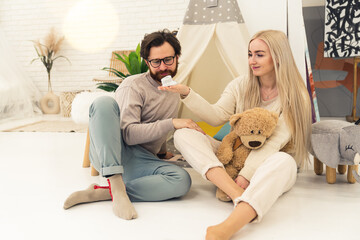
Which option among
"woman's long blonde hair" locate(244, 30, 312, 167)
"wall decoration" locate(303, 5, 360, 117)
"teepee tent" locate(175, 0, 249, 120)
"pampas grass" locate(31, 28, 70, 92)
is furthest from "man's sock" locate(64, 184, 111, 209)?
"pampas grass" locate(31, 28, 70, 92)

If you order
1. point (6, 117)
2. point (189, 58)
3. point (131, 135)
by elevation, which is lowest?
point (6, 117)

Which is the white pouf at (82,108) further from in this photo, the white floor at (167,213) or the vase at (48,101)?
the vase at (48,101)

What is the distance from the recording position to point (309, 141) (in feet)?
5.57

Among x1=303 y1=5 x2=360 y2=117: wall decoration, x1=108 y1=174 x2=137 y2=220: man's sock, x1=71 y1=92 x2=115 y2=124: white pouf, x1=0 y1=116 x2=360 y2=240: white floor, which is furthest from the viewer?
x1=303 y1=5 x2=360 y2=117: wall decoration

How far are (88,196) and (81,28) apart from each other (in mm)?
3736

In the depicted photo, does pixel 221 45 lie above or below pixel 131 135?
above

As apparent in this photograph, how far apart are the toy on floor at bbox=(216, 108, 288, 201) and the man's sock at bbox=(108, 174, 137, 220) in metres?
0.40

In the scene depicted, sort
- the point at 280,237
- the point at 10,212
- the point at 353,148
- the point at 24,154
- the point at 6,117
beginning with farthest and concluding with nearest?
1. the point at 6,117
2. the point at 24,154
3. the point at 353,148
4. the point at 10,212
5. the point at 280,237

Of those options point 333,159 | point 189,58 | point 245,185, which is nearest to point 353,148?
point 333,159

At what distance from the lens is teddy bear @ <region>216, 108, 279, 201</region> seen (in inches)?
57.4

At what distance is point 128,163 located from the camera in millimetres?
1589

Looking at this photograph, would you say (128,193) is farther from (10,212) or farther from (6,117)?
(6,117)

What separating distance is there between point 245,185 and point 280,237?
30 cm

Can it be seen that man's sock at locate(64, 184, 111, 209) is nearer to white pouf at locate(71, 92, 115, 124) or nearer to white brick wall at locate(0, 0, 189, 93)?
white pouf at locate(71, 92, 115, 124)
